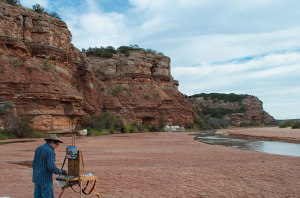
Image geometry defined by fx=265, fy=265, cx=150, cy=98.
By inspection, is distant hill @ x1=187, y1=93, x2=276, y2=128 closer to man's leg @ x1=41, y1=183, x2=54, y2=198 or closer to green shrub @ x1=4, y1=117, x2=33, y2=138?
green shrub @ x1=4, y1=117, x2=33, y2=138

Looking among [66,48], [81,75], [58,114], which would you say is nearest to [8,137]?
[58,114]

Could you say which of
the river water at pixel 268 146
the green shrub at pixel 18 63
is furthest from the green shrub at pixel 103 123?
the river water at pixel 268 146

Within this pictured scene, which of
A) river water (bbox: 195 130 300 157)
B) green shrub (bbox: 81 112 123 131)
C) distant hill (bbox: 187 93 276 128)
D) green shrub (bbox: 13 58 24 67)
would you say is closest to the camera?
river water (bbox: 195 130 300 157)

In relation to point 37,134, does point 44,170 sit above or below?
above

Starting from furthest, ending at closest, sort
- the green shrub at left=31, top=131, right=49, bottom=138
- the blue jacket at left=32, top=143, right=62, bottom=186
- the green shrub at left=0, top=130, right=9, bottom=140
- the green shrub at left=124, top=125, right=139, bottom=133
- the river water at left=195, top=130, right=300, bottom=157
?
the green shrub at left=124, top=125, right=139, bottom=133 < the green shrub at left=31, top=131, right=49, bottom=138 < the green shrub at left=0, top=130, right=9, bottom=140 < the river water at left=195, top=130, right=300, bottom=157 < the blue jacket at left=32, top=143, right=62, bottom=186

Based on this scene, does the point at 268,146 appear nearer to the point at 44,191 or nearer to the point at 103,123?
the point at 44,191

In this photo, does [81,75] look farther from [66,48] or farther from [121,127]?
[121,127]

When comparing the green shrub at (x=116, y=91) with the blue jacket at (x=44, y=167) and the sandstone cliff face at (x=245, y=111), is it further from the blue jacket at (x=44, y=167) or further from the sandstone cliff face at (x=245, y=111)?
the sandstone cliff face at (x=245, y=111)

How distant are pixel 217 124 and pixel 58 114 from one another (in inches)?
1994

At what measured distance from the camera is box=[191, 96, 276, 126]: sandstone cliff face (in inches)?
3713

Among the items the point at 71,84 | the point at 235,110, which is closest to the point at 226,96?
the point at 235,110

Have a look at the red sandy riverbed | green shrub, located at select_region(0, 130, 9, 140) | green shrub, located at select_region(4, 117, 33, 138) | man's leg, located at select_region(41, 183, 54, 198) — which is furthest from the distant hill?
man's leg, located at select_region(41, 183, 54, 198)

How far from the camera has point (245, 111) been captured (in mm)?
101938

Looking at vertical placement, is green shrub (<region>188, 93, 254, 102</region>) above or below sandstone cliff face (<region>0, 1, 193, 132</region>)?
above
